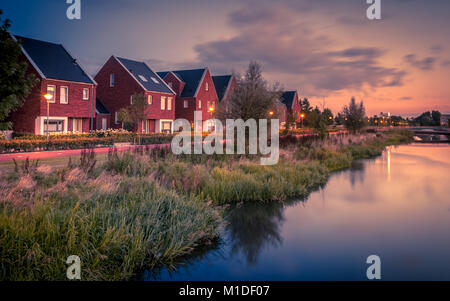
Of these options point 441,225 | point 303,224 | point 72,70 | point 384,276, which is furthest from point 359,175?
point 72,70

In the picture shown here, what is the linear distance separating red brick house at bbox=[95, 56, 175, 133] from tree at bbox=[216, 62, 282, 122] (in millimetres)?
20010

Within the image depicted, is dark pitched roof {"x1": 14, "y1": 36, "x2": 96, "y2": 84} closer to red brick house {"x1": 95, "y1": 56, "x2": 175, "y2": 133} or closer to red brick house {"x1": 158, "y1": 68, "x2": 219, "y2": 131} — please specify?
red brick house {"x1": 95, "y1": 56, "x2": 175, "y2": 133}

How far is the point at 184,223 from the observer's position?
646 cm

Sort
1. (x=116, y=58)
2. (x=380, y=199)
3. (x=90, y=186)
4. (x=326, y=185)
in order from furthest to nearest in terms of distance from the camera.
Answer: (x=116, y=58)
(x=326, y=185)
(x=380, y=199)
(x=90, y=186)

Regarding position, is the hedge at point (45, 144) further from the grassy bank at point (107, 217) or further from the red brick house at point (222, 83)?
the red brick house at point (222, 83)

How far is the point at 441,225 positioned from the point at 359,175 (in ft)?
27.0

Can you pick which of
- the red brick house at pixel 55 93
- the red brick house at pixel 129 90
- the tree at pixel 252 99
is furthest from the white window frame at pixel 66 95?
the tree at pixel 252 99

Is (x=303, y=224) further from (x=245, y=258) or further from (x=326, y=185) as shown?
(x=326, y=185)

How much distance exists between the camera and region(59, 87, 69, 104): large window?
2692cm

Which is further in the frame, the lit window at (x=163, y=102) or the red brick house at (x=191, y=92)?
the red brick house at (x=191, y=92)

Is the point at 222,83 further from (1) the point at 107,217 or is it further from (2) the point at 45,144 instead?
(1) the point at 107,217
